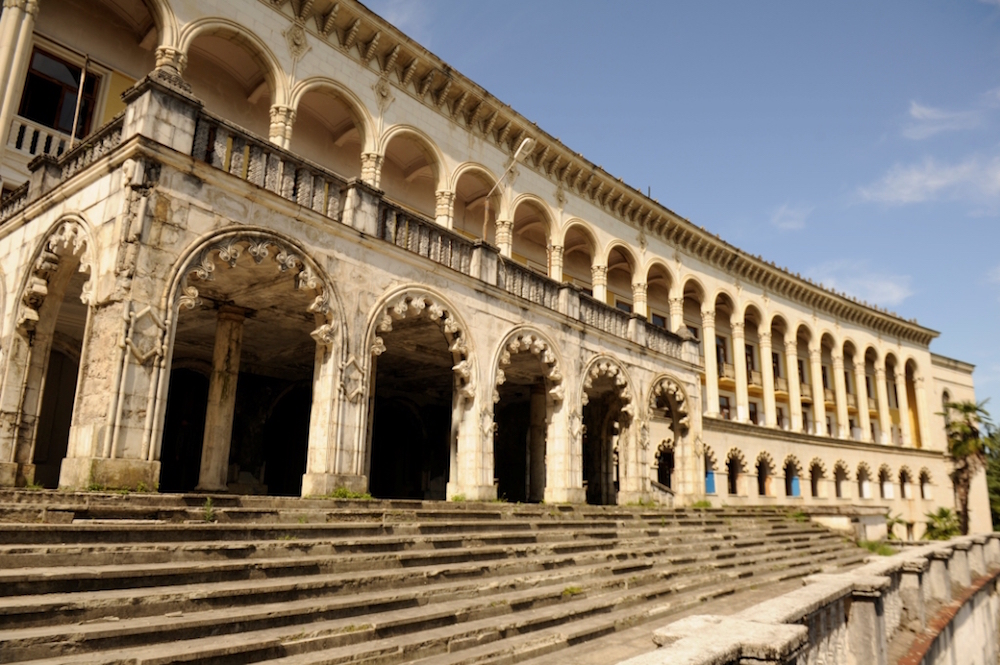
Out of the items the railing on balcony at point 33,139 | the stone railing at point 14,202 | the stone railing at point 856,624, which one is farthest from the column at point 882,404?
the stone railing at point 14,202

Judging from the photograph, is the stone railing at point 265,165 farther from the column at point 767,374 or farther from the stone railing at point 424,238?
the column at point 767,374

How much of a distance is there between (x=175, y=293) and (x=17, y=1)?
942 centimetres

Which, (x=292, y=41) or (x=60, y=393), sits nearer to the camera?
(x=60, y=393)

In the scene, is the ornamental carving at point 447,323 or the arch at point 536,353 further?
the arch at point 536,353

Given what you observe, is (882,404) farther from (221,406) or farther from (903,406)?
(221,406)

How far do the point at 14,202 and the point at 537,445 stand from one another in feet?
40.2

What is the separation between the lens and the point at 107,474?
24.1 feet

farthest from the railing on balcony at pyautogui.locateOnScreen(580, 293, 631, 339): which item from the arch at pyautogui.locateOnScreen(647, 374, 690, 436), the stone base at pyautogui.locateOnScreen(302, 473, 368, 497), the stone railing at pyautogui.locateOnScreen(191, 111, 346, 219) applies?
the stone base at pyautogui.locateOnScreen(302, 473, 368, 497)

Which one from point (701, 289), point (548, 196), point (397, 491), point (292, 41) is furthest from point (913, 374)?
point (292, 41)

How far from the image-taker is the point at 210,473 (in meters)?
10.9

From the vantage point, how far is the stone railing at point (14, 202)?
11234 millimetres

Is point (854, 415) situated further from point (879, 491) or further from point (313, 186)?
point (313, 186)

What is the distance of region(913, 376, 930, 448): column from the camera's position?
43.0 m

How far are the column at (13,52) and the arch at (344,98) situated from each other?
5.25 metres
